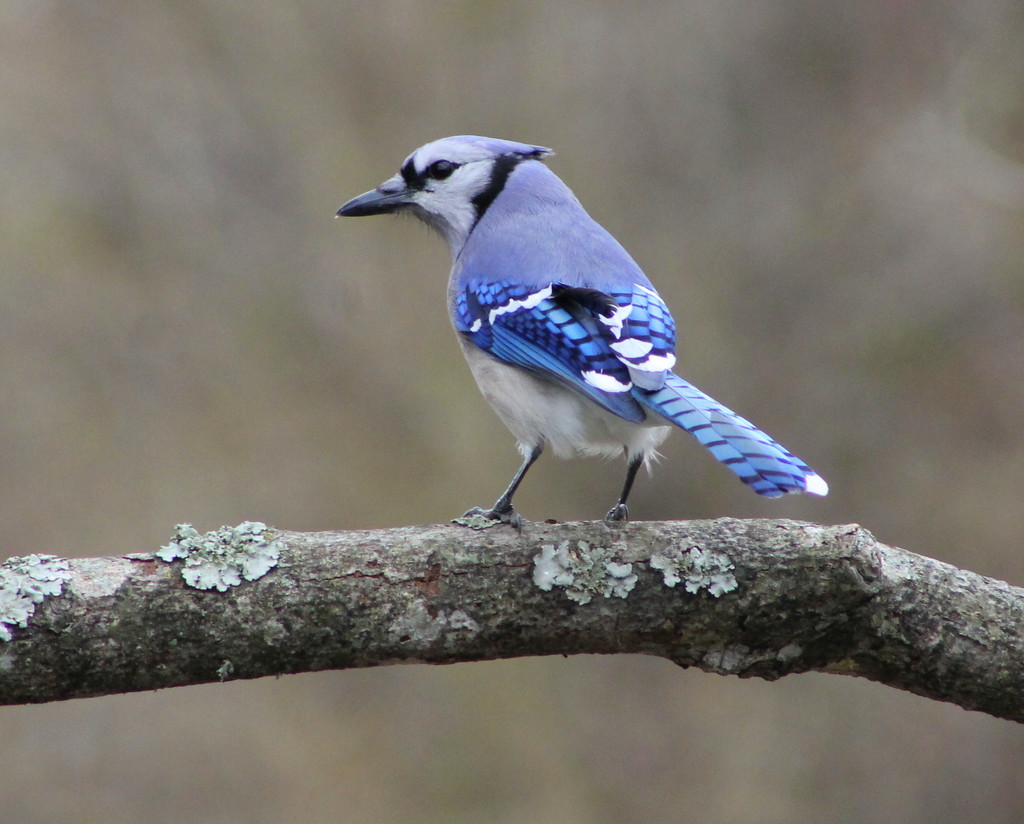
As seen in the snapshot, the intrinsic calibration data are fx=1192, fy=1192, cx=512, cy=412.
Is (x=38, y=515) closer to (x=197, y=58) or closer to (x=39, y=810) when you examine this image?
(x=39, y=810)

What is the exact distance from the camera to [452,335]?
4.13 meters

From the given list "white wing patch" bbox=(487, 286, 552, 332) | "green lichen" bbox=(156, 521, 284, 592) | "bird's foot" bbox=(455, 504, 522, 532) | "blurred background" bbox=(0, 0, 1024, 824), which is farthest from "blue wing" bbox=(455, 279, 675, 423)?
"blurred background" bbox=(0, 0, 1024, 824)

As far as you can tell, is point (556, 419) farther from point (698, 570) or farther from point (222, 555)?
point (222, 555)

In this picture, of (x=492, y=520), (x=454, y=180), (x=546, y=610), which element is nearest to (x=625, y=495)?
(x=492, y=520)

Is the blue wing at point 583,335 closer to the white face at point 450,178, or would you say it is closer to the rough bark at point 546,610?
the rough bark at point 546,610

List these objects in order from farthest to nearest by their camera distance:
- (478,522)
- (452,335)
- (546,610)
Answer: (452,335) < (478,522) < (546,610)

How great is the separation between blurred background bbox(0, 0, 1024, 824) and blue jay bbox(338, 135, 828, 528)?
1.29 metres

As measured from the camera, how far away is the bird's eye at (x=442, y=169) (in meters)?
2.89

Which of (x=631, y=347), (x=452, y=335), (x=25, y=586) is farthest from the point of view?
(x=452, y=335)

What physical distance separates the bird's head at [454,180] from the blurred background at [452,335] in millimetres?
1252

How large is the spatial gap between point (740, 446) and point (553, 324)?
52 cm

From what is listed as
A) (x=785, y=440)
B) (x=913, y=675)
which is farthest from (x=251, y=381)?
(x=913, y=675)

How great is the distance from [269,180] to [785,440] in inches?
79.8

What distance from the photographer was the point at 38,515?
391 cm
